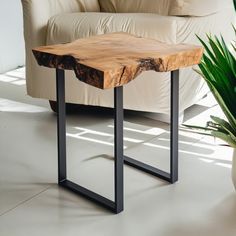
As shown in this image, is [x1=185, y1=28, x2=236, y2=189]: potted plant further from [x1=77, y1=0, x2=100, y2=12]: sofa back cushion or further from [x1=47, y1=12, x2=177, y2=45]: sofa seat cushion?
[x1=77, y1=0, x2=100, y2=12]: sofa back cushion

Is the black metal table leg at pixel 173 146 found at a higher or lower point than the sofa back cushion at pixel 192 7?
lower

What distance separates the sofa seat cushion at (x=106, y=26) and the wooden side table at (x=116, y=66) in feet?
1.18

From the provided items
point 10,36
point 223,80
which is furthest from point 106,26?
point 10,36

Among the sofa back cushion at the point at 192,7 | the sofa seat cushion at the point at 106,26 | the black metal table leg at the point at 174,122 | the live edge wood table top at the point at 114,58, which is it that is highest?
the sofa back cushion at the point at 192,7

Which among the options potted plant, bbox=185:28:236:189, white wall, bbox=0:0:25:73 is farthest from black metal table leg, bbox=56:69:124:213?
white wall, bbox=0:0:25:73

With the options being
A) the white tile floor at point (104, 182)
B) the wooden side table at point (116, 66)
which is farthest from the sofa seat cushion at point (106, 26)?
the white tile floor at point (104, 182)

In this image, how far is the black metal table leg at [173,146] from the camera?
5.86 ft

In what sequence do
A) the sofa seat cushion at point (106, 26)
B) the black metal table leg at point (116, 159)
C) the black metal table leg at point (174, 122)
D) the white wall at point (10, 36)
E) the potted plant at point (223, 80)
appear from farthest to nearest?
the white wall at point (10, 36)
the sofa seat cushion at point (106, 26)
the black metal table leg at point (174, 122)
the potted plant at point (223, 80)
the black metal table leg at point (116, 159)

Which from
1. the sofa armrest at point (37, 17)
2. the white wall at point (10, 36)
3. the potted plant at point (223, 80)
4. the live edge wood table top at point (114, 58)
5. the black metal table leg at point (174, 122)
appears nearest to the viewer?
the live edge wood table top at point (114, 58)

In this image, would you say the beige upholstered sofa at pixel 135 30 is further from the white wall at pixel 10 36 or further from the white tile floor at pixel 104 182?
the white wall at pixel 10 36

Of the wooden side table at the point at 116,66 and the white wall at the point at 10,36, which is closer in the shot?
the wooden side table at the point at 116,66

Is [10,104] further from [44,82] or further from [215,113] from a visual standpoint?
[215,113]

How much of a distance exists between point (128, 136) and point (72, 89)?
1.30ft

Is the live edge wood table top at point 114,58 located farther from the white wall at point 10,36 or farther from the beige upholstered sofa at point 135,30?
the white wall at point 10,36
